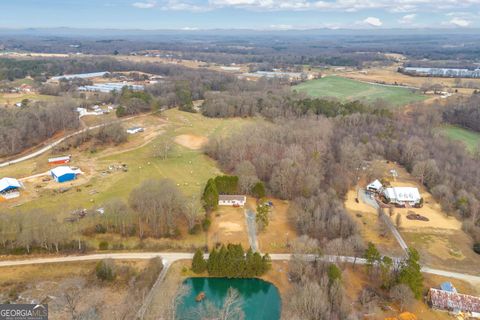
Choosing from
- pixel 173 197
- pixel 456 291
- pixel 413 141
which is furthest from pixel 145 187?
pixel 413 141

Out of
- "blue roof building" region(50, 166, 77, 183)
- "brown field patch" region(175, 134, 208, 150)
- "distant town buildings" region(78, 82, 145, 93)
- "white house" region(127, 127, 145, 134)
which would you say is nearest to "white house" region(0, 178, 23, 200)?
"blue roof building" region(50, 166, 77, 183)

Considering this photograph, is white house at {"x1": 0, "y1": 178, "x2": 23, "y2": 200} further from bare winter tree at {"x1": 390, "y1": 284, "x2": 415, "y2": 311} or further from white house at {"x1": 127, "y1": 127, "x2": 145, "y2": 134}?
bare winter tree at {"x1": 390, "y1": 284, "x2": 415, "y2": 311}

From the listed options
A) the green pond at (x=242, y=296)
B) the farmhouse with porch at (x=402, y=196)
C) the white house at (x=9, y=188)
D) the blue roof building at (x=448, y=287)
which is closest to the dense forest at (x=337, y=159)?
the farmhouse with porch at (x=402, y=196)

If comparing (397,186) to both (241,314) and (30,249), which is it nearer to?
(241,314)

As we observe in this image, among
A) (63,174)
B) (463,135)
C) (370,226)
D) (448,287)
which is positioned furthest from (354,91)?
(448,287)

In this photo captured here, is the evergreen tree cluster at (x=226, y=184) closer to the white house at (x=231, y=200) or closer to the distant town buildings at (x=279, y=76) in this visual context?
the white house at (x=231, y=200)
